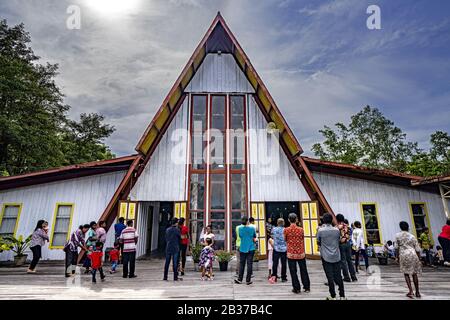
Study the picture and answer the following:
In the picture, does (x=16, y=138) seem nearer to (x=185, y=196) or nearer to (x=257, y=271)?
(x=185, y=196)

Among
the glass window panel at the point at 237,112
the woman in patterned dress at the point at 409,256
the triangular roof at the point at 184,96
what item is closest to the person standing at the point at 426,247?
the triangular roof at the point at 184,96

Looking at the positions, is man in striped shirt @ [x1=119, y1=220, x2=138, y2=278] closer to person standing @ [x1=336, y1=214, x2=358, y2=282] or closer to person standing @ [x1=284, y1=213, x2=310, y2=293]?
person standing @ [x1=284, y1=213, x2=310, y2=293]

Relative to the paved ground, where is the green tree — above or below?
above

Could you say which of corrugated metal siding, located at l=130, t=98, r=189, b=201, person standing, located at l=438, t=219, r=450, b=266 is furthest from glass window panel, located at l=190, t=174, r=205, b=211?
person standing, located at l=438, t=219, r=450, b=266

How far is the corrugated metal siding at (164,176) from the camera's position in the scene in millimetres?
11277

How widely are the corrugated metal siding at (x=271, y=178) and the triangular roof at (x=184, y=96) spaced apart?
0.31 m

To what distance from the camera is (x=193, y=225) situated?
36.7ft

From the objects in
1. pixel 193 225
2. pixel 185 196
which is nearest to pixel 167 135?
pixel 185 196

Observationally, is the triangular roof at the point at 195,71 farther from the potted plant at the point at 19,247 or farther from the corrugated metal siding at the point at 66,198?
the potted plant at the point at 19,247

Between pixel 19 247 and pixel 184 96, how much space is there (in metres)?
9.99

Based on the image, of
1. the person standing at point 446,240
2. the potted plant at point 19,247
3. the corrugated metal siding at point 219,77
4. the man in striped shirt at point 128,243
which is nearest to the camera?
the man in striped shirt at point 128,243

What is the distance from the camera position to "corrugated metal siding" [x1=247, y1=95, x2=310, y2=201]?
37.5 ft

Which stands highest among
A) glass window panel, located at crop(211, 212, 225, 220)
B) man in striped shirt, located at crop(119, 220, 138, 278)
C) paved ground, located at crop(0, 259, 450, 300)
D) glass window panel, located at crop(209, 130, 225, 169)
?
glass window panel, located at crop(209, 130, 225, 169)

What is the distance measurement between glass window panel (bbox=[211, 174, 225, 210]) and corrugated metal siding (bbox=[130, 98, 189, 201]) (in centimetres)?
136
